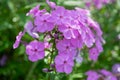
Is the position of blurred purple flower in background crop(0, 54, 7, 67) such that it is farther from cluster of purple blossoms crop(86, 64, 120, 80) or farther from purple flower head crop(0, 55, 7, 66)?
cluster of purple blossoms crop(86, 64, 120, 80)

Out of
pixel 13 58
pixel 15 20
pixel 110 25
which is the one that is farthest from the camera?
pixel 110 25

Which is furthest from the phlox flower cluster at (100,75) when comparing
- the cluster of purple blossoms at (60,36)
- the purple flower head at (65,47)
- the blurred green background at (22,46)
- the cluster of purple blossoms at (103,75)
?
the purple flower head at (65,47)

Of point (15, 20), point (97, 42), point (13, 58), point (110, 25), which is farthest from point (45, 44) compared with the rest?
point (110, 25)

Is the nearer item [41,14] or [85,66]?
[41,14]

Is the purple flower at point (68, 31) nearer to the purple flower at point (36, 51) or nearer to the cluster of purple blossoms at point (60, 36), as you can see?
the cluster of purple blossoms at point (60, 36)

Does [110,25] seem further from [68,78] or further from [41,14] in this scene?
[41,14]

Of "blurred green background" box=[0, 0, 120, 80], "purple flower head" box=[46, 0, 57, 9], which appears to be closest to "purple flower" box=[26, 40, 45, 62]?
"purple flower head" box=[46, 0, 57, 9]

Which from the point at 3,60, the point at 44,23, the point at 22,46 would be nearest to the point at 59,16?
the point at 44,23
